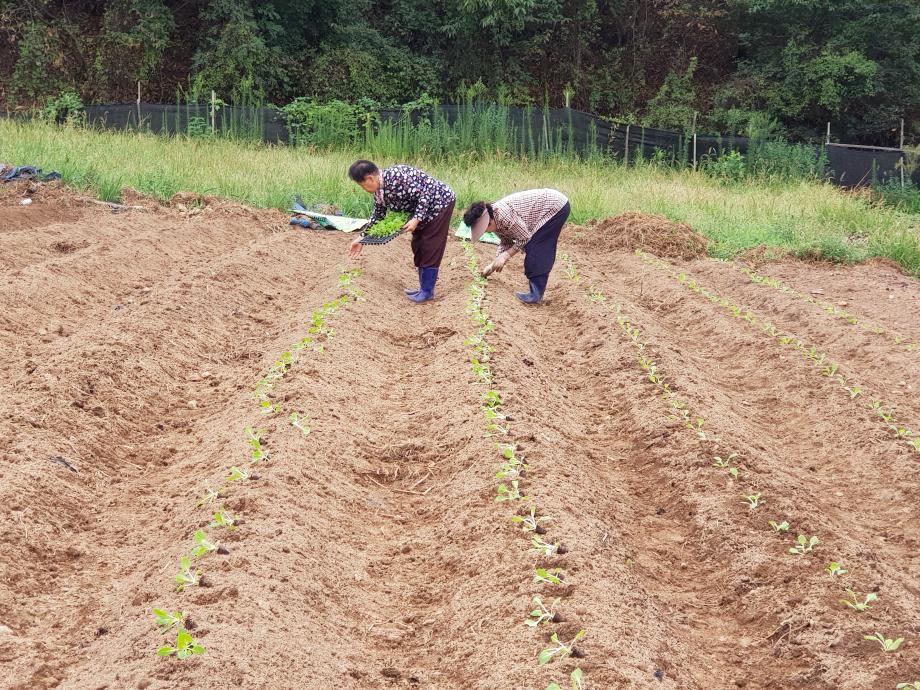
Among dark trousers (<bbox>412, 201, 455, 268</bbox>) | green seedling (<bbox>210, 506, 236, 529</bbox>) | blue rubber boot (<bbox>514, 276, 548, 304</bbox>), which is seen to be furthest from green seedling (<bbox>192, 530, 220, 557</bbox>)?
blue rubber boot (<bbox>514, 276, 548, 304</bbox>)

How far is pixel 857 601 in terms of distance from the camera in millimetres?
3664

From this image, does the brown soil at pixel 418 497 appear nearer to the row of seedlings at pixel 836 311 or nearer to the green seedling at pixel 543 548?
the green seedling at pixel 543 548

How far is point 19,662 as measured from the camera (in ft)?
10.5

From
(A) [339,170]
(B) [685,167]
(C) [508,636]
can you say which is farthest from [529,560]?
(B) [685,167]

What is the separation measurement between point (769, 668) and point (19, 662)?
2637 mm

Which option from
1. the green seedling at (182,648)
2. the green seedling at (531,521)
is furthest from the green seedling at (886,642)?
the green seedling at (182,648)

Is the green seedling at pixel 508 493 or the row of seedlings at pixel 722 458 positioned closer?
the row of seedlings at pixel 722 458

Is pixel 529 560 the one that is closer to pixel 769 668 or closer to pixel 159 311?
pixel 769 668

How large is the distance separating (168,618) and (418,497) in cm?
176

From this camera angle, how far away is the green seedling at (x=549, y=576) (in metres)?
3.45

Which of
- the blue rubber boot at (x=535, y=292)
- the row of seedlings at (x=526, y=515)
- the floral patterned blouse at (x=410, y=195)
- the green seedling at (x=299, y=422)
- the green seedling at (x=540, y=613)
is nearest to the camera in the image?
the row of seedlings at (x=526, y=515)

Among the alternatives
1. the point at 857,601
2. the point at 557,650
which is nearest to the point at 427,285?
the point at 857,601

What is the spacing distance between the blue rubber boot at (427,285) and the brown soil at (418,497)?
16 cm

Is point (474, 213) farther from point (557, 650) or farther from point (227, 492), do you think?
point (557, 650)
